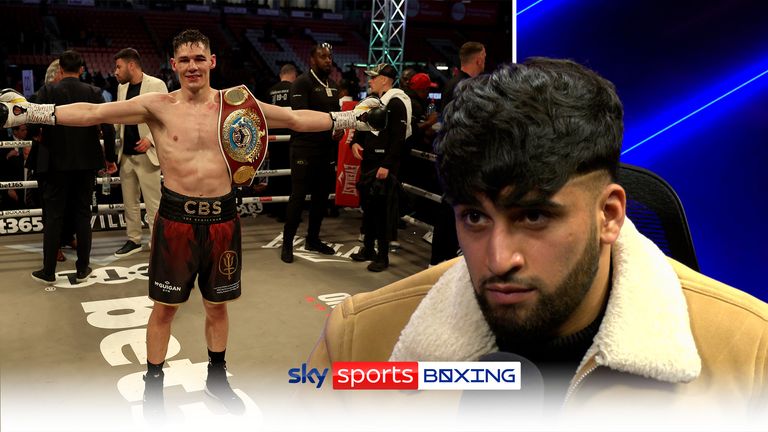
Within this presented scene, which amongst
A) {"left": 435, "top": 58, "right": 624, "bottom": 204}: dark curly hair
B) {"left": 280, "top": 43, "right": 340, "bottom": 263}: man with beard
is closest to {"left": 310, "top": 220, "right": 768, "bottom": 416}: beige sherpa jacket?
{"left": 435, "top": 58, "right": 624, "bottom": 204}: dark curly hair

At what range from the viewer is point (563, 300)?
972 millimetres

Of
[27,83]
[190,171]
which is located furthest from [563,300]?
[27,83]

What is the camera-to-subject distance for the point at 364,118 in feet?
12.2

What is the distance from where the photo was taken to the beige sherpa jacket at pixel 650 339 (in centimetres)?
97

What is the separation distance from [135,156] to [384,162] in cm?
215

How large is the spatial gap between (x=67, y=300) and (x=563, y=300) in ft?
15.6

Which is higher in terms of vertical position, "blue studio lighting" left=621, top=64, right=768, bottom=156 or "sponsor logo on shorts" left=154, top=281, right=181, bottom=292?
"blue studio lighting" left=621, top=64, right=768, bottom=156

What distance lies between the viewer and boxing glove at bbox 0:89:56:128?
3.16m

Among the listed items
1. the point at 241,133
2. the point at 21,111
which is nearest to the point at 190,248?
the point at 241,133

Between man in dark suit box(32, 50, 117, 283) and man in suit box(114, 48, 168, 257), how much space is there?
0.46 metres

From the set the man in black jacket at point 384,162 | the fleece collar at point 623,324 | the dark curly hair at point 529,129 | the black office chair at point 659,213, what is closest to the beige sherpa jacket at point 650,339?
the fleece collar at point 623,324

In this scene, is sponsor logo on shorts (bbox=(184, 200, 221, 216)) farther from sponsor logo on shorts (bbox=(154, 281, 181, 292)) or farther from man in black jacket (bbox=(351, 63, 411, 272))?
man in black jacket (bbox=(351, 63, 411, 272))

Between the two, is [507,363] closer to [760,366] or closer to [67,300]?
[760,366]

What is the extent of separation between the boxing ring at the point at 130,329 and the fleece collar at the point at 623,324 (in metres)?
2.41
